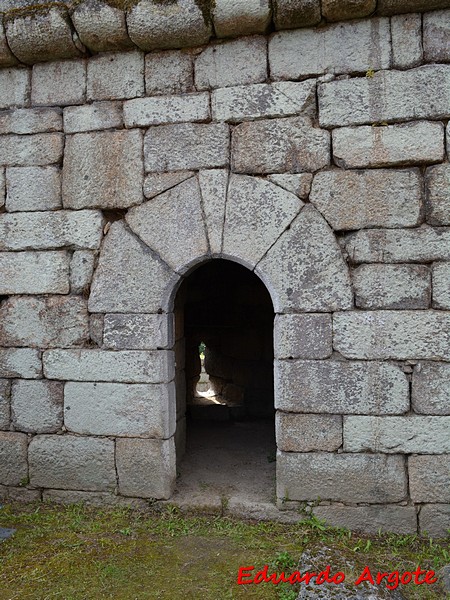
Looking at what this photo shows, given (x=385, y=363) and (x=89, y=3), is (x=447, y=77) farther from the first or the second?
(x=89, y=3)

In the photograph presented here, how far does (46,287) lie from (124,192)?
961 mm

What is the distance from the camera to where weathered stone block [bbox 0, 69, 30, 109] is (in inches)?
163

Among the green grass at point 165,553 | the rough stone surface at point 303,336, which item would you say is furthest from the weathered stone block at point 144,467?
the rough stone surface at point 303,336

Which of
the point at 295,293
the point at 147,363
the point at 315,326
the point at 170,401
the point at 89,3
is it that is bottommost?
the point at 170,401

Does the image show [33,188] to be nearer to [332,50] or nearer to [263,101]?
[263,101]

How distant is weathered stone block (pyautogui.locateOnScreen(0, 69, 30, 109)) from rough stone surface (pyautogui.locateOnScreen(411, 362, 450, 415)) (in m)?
3.61

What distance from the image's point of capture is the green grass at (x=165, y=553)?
117 inches

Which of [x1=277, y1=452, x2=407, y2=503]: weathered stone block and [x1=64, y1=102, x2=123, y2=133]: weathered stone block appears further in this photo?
[x1=64, y1=102, x2=123, y2=133]: weathered stone block

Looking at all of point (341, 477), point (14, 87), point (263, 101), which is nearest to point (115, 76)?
point (14, 87)

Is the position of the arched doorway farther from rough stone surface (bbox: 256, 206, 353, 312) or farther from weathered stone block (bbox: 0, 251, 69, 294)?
rough stone surface (bbox: 256, 206, 353, 312)

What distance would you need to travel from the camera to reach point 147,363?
386 centimetres

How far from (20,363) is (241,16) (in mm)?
3029

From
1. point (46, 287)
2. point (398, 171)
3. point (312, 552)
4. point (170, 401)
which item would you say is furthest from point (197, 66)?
point (312, 552)

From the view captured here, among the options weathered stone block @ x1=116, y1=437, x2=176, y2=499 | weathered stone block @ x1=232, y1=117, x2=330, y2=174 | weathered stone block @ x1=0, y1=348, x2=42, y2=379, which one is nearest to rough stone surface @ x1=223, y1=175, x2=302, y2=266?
weathered stone block @ x1=232, y1=117, x2=330, y2=174
